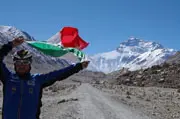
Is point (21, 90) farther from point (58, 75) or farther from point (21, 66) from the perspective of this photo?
point (58, 75)

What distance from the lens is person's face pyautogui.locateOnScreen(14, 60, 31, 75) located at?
21.3 feet

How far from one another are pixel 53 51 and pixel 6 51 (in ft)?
6.75

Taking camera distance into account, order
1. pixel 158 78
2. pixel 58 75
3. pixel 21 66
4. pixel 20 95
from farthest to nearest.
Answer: pixel 158 78, pixel 58 75, pixel 21 66, pixel 20 95

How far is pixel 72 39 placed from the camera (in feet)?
29.5

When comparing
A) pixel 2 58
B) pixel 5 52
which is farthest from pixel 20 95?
pixel 5 52

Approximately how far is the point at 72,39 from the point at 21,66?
104 inches

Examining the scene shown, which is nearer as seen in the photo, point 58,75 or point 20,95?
point 20,95

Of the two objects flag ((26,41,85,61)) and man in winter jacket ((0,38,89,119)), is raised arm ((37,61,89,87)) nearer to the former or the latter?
man in winter jacket ((0,38,89,119))

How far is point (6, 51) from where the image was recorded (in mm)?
6922

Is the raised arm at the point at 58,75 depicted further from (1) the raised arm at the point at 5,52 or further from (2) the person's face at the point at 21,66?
(1) the raised arm at the point at 5,52

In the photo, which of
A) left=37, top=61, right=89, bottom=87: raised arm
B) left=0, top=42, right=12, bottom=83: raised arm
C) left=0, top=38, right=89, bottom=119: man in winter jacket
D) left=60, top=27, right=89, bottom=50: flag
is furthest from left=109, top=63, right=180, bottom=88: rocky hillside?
left=0, top=38, right=89, bottom=119: man in winter jacket

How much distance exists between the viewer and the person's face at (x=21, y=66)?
6.50m

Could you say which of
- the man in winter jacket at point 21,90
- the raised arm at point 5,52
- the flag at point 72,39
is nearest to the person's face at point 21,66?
the man in winter jacket at point 21,90

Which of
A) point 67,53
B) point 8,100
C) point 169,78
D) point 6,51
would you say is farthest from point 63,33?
point 169,78
